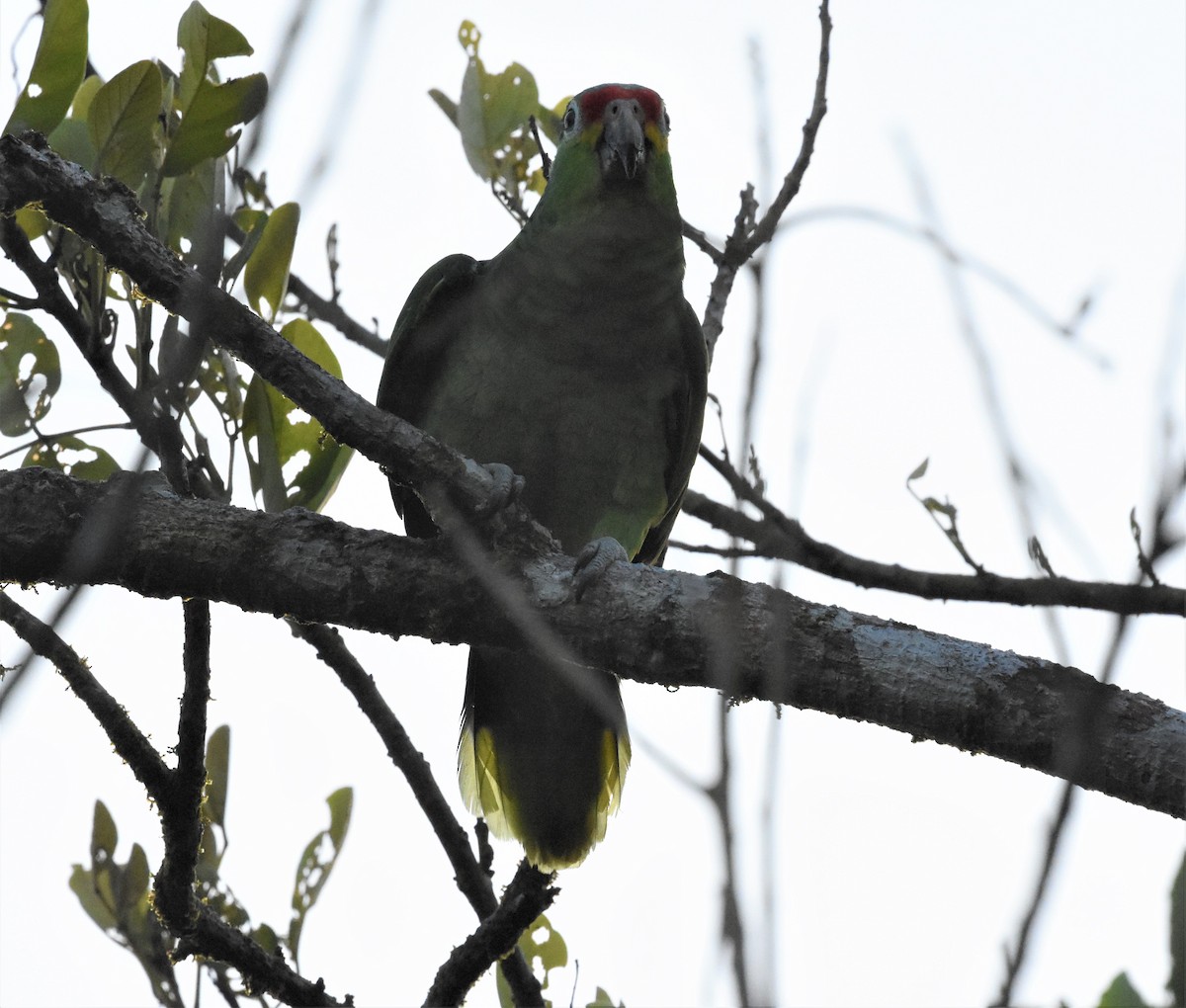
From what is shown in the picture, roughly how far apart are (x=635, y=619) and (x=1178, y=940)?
1602 millimetres

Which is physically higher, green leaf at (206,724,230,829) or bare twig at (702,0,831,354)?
bare twig at (702,0,831,354)

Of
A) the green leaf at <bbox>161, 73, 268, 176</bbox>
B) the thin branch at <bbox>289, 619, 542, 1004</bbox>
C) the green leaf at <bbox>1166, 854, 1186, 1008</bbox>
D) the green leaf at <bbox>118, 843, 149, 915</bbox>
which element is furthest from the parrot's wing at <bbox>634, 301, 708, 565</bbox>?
the green leaf at <bbox>1166, 854, 1186, 1008</bbox>

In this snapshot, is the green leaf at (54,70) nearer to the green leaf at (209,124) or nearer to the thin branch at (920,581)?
the green leaf at (209,124)

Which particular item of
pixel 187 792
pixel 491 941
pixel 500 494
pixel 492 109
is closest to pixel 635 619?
pixel 500 494

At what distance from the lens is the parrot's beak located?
4059 mm

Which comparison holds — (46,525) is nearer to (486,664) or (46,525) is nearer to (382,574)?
(382,574)

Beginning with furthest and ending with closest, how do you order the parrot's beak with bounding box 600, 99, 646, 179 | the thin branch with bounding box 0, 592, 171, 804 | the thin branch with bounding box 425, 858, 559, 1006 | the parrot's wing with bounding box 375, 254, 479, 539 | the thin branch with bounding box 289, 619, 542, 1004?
the parrot's wing with bounding box 375, 254, 479, 539 → the parrot's beak with bounding box 600, 99, 646, 179 → the thin branch with bounding box 289, 619, 542, 1004 → the thin branch with bounding box 425, 858, 559, 1006 → the thin branch with bounding box 0, 592, 171, 804

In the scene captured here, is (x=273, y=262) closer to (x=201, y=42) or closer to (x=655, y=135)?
(x=201, y=42)

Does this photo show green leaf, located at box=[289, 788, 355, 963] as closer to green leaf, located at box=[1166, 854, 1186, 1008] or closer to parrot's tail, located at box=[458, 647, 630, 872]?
parrot's tail, located at box=[458, 647, 630, 872]

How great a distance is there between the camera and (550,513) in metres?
4.07

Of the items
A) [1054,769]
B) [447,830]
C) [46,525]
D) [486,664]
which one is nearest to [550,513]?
[486,664]

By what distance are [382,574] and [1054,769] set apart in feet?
4.87

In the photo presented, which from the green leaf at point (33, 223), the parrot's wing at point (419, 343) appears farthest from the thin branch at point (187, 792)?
the parrot's wing at point (419, 343)

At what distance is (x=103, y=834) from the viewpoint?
3.35 meters
